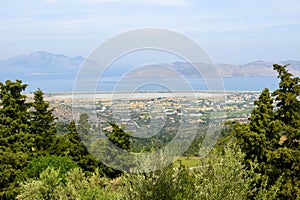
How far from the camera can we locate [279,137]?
2055cm

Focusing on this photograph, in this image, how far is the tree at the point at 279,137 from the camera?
19594 mm

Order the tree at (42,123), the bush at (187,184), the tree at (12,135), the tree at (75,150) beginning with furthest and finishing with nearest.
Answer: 1. the tree at (42,123)
2. the tree at (75,150)
3. the tree at (12,135)
4. the bush at (187,184)

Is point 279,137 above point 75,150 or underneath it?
above

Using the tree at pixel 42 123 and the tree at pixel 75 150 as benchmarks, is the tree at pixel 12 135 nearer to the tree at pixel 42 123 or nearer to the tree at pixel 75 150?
the tree at pixel 42 123

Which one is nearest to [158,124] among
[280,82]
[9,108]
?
[280,82]

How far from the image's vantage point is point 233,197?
1266 cm

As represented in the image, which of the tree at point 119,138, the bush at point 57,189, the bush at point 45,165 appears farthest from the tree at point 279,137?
the bush at point 45,165

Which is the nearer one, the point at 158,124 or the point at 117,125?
the point at 158,124

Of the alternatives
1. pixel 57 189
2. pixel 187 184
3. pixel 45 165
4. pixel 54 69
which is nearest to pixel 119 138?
pixel 45 165

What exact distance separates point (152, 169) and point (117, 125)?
12.8 metres

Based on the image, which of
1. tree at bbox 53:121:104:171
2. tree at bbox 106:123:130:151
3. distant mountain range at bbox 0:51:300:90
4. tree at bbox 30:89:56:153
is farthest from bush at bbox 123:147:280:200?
distant mountain range at bbox 0:51:300:90

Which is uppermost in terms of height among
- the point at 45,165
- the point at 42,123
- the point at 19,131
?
the point at 42,123

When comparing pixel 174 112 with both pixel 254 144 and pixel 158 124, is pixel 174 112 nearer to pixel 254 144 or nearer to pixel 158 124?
pixel 158 124

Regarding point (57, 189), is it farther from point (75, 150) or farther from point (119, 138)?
point (75, 150)
